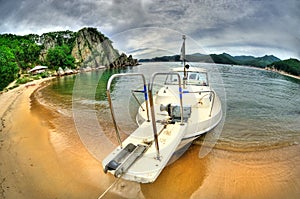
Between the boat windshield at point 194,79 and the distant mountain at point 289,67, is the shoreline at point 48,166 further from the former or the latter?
the distant mountain at point 289,67

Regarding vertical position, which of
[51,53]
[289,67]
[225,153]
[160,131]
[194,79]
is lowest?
[225,153]

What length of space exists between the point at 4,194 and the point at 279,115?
42.0ft

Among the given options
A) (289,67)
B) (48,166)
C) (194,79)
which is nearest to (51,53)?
(194,79)

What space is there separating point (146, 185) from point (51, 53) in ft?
159

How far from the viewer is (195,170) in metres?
5.65

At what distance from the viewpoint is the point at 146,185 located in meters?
4.86

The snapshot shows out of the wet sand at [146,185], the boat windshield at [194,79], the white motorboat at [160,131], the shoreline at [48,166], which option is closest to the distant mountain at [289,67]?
the boat windshield at [194,79]

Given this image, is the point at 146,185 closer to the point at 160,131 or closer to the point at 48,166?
the point at 160,131

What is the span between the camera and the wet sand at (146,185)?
471cm

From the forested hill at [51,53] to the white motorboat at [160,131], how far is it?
18.5 m

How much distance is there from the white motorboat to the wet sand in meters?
0.98

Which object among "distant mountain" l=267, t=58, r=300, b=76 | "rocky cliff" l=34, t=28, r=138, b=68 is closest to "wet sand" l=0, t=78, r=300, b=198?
"rocky cliff" l=34, t=28, r=138, b=68

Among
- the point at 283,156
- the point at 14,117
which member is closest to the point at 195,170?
the point at 283,156

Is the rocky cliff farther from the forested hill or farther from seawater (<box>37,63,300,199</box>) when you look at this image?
seawater (<box>37,63,300,199</box>)
